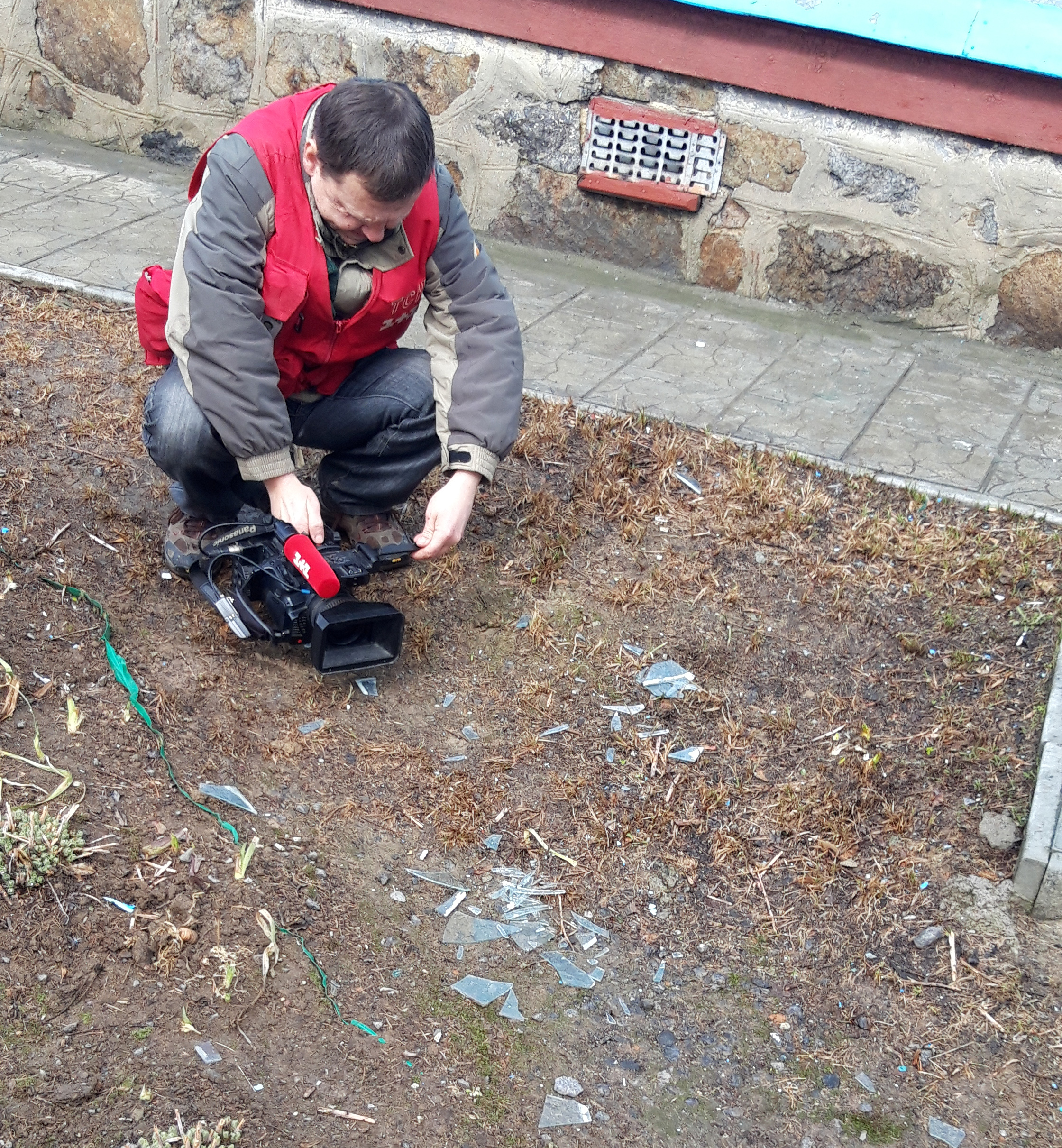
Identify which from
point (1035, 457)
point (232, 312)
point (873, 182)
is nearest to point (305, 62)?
point (873, 182)

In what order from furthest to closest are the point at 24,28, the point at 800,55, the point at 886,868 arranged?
the point at 24,28, the point at 800,55, the point at 886,868

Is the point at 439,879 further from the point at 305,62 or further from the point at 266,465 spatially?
the point at 305,62

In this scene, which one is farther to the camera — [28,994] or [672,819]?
[672,819]

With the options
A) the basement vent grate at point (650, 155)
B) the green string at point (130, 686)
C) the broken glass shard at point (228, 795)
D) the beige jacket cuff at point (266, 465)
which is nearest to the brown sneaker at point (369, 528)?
the beige jacket cuff at point (266, 465)

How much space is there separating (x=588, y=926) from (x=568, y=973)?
0.14 metres

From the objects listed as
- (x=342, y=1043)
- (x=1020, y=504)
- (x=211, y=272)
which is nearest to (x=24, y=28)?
(x=211, y=272)

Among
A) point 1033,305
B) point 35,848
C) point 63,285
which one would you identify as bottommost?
point 35,848

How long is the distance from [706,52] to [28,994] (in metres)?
4.22

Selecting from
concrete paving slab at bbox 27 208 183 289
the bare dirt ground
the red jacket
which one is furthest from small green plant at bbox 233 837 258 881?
concrete paving slab at bbox 27 208 183 289

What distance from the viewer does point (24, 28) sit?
5.71 m

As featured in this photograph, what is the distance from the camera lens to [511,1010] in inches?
89.5

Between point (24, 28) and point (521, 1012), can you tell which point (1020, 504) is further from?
point (24, 28)

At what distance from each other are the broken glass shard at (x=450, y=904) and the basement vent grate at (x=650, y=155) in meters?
3.45

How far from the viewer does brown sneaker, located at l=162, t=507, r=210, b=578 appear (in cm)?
312
